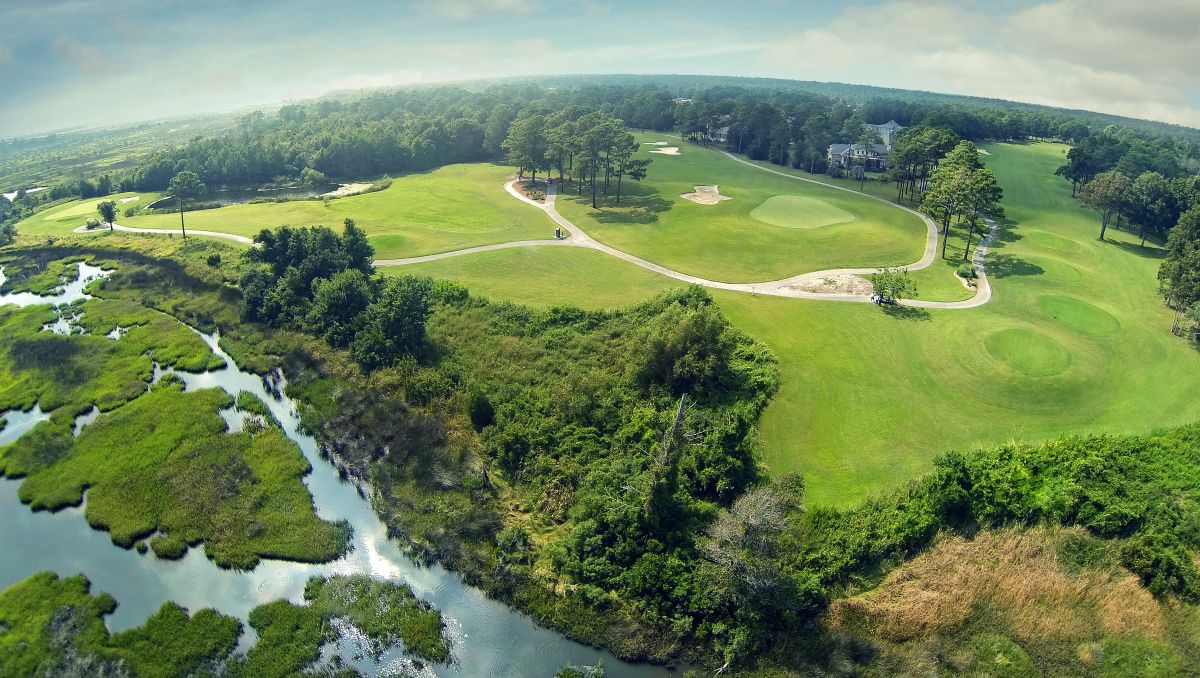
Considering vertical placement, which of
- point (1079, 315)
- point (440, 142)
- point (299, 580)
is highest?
point (440, 142)

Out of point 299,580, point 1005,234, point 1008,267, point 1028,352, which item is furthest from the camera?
point 1005,234

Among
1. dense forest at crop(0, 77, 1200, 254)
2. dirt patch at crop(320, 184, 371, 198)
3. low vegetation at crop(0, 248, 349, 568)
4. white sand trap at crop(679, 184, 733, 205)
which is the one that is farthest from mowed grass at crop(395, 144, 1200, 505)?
dirt patch at crop(320, 184, 371, 198)

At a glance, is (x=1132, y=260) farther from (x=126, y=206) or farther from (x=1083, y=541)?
(x=126, y=206)

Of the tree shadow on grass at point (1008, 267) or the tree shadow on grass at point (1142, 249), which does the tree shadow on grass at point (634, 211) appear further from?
the tree shadow on grass at point (1142, 249)

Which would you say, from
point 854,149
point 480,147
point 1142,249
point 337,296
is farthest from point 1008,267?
point 480,147

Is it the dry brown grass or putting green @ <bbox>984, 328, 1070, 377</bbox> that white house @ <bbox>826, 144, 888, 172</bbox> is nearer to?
putting green @ <bbox>984, 328, 1070, 377</bbox>

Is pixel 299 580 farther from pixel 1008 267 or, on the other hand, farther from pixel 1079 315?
pixel 1008 267

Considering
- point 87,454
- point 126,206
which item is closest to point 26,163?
point 126,206
